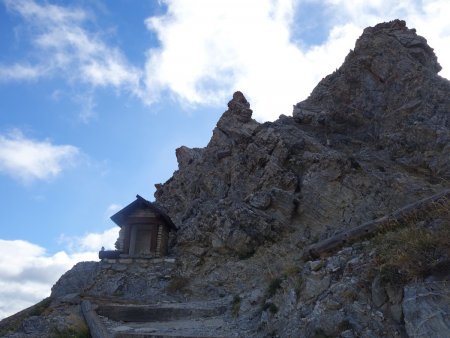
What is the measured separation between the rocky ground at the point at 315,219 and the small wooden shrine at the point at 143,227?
3.71 feet

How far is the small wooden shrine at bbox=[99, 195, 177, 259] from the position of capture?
78.6ft

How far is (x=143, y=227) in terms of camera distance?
25.1m

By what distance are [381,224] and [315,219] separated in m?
14.1

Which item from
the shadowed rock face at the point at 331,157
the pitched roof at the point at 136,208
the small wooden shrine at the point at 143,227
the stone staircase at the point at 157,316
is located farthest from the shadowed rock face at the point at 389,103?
the stone staircase at the point at 157,316

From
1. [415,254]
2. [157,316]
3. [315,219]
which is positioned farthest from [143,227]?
[415,254]

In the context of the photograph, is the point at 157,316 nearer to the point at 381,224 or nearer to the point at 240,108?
the point at 381,224

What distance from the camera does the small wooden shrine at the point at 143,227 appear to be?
24.0 m

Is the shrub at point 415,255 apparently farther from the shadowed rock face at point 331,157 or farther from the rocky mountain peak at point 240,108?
the rocky mountain peak at point 240,108

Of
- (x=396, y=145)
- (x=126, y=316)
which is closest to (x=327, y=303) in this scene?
(x=126, y=316)

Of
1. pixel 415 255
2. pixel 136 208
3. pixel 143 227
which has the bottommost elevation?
pixel 415 255

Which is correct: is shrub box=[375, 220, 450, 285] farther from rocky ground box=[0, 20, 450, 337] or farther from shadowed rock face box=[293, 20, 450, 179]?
shadowed rock face box=[293, 20, 450, 179]

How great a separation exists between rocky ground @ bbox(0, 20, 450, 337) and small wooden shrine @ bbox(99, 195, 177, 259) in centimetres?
113

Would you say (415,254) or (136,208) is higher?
(136,208)

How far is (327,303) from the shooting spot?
8078 mm
